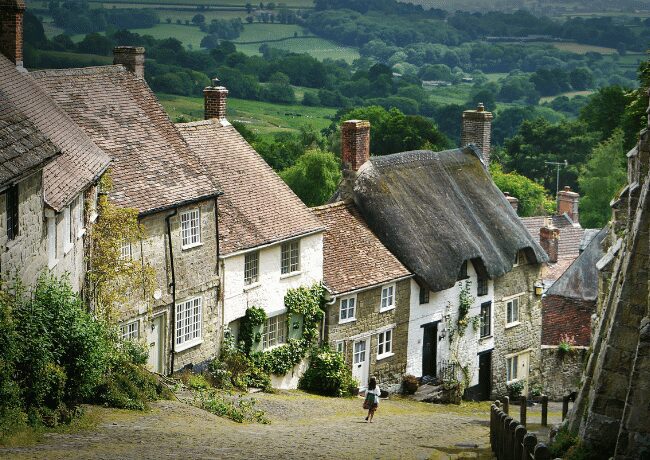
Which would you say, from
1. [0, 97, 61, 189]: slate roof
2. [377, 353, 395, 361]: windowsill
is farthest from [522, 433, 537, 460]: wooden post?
[377, 353, 395, 361]: windowsill

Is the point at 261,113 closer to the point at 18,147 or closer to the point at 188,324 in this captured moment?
the point at 188,324

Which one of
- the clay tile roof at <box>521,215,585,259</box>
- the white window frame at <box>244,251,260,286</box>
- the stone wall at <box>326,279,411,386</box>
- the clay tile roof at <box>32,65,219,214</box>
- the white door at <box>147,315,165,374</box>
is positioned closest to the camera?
the clay tile roof at <box>32,65,219,214</box>

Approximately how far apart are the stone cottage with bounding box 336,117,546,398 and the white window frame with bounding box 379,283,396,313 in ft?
3.77

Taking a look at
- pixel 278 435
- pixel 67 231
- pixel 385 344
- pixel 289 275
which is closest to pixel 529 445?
pixel 278 435

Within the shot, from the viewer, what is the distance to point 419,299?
146 feet

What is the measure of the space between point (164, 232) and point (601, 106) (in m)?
83.5

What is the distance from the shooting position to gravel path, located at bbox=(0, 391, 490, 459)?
22.0 meters

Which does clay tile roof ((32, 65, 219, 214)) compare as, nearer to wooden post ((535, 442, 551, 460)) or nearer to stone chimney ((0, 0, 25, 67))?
stone chimney ((0, 0, 25, 67))

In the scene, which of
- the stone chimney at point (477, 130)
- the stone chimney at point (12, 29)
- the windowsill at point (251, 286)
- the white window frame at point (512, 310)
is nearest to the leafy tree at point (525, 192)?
the stone chimney at point (477, 130)

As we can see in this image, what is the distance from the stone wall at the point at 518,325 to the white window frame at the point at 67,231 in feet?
76.0

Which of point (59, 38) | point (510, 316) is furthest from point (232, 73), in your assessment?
point (510, 316)

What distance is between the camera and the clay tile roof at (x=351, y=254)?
41.4 meters

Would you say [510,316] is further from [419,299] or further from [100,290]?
[100,290]

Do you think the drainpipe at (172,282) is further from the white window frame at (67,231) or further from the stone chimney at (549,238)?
the stone chimney at (549,238)
